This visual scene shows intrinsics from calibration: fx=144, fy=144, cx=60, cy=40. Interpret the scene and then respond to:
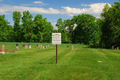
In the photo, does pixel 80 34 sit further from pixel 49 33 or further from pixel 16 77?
pixel 16 77

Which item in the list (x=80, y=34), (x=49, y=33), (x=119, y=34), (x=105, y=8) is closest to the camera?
(x=119, y=34)

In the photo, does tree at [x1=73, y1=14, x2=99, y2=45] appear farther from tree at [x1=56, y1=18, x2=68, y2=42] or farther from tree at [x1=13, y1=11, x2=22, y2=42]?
tree at [x1=13, y1=11, x2=22, y2=42]

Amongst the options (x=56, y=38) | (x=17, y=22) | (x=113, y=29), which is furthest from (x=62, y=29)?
(x=56, y=38)

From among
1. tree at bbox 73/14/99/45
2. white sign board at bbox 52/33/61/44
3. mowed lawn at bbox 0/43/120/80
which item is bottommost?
mowed lawn at bbox 0/43/120/80

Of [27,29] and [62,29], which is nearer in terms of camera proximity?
[27,29]

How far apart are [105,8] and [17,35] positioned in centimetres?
5491

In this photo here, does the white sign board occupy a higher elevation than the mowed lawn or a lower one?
higher

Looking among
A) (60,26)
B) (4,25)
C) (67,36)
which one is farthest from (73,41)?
(4,25)

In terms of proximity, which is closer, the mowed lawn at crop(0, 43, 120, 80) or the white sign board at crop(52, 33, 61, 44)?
the mowed lawn at crop(0, 43, 120, 80)

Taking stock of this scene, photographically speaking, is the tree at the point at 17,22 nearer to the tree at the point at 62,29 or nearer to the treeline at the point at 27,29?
the treeline at the point at 27,29

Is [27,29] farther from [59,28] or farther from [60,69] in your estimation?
[60,69]

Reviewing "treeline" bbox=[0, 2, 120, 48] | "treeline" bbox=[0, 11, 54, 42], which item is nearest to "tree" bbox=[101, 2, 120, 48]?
"treeline" bbox=[0, 2, 120, 48]

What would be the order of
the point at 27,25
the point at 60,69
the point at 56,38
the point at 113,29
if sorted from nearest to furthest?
the point at 60,69
the point at 56,38
the point at 113,29
the point at 27,25

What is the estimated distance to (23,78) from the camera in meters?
8.46
